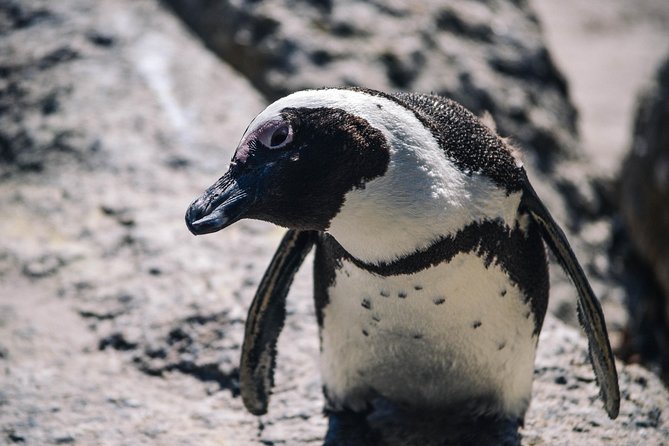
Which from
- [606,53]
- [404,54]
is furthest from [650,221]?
[606,53]

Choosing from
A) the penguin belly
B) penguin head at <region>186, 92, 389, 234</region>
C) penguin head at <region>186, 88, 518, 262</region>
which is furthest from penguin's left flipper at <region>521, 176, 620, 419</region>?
penguin head at <region>186, 92, 389, 234</region>

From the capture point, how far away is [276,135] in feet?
6.22

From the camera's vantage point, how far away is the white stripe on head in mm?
1892

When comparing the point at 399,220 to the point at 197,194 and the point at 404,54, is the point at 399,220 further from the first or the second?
the point at 404,54

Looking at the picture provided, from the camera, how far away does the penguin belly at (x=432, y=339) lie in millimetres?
2023

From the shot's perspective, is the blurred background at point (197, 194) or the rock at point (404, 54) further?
the rock at point (404, 54)

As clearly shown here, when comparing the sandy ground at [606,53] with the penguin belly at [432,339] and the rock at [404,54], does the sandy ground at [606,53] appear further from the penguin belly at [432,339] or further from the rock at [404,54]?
the penguin belly at [432,339]

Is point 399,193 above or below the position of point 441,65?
above

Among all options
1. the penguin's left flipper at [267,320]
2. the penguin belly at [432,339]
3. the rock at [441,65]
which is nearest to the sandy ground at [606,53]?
the rock at [441,65]

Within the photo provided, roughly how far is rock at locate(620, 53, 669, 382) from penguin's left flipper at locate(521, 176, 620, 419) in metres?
2.05

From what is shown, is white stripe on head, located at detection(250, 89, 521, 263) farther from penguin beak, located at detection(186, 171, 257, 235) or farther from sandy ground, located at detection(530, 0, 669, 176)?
sandy ground, located at detection(530, 0, 669, 176)

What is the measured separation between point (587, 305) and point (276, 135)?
2.87 ft

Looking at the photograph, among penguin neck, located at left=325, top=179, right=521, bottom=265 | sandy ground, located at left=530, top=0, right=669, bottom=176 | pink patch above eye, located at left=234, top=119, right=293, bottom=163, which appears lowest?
sandy ground, located at left=530, top=0, right=669, bottom=176

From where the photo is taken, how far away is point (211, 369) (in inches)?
109
